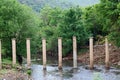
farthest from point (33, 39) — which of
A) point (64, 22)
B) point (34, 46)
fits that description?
point (64, 22)

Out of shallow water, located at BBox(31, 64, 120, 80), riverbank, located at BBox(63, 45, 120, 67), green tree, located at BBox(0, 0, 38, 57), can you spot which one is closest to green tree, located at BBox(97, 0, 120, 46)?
shallow water, located at BBox(31, 64, 120, 80)

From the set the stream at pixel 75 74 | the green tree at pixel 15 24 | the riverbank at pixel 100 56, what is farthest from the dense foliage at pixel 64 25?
the stream at pixel 75 74

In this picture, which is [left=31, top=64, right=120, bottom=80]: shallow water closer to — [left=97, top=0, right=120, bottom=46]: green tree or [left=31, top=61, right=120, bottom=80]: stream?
[left=31, top=61, right=120, bottom=80]: stream

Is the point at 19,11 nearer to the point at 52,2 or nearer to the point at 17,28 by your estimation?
the point at 17,28

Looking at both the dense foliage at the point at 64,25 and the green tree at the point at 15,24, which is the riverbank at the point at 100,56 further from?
the green tree at the point at 15,24

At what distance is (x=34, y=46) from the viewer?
48.4m

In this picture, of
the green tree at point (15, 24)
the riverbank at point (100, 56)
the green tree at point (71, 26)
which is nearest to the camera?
the green tree at point (15, 24)

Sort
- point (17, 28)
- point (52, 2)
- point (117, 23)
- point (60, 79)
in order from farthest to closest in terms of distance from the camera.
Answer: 1. point (52, 2)
2. point (17, 28)
3. point (117, 23)
4. point (60, 79)

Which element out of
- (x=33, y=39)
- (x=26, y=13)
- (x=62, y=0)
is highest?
(x=62, y=0)

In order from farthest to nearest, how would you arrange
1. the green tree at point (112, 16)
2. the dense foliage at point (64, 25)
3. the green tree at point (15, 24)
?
the green tree at point (15, 24) → the dense foliage at point (64, 25) → the green tree at point (112, 16)

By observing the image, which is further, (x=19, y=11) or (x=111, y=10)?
(x=19, y=11)

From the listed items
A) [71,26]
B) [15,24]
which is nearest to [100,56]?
[71,26]

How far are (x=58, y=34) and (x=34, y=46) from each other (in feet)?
33.3

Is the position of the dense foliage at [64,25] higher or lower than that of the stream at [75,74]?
higher
